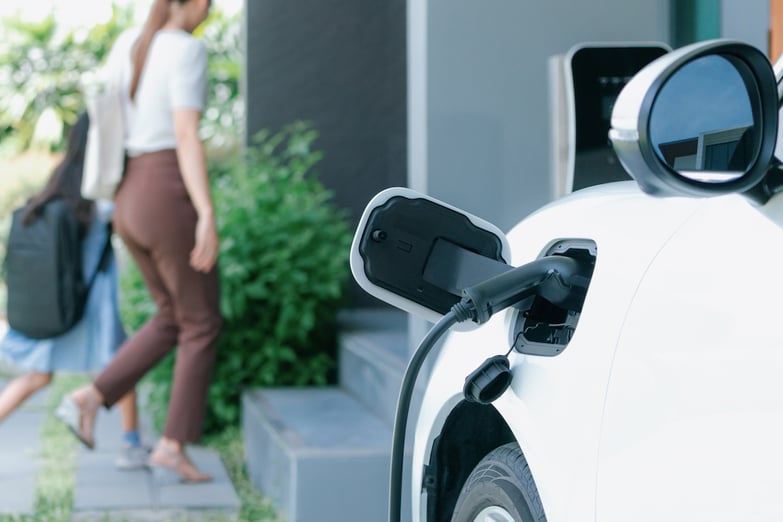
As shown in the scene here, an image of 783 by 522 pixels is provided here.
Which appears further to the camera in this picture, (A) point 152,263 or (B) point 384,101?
(B) point 384,101

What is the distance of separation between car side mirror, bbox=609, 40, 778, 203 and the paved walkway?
3396 mm

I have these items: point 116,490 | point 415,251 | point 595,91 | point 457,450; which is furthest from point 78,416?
point 415,251

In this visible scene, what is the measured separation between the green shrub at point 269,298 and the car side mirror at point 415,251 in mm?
3758

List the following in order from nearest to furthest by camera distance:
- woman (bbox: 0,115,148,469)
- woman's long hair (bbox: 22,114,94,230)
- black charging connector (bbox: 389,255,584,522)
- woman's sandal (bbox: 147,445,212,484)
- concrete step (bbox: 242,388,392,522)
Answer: black charging connector (bbox: 389,255,584,522), concrete step (bbox: 242,388,392,522), woman's sandal (bbox: 147,445,212,484), woman's long hair (bbox: 22,114,94,230), woman (bbox: 0,115,148,469)

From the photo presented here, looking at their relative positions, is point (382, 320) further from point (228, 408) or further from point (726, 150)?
point (726, 150)

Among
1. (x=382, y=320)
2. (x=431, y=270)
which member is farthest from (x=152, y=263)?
(x=431, y=270)

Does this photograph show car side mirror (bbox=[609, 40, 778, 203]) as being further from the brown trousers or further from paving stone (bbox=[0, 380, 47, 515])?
paving stone (bbox=[0, 380, 47, 515])

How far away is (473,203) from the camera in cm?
451

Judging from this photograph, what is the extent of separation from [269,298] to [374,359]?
976 millimetres

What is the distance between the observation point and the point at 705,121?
1380mm

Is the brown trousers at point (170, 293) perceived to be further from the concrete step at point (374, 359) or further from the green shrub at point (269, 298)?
the green shrub at point (269, 298)

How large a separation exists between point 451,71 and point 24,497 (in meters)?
2.49

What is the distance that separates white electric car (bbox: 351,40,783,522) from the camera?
4.29 feet

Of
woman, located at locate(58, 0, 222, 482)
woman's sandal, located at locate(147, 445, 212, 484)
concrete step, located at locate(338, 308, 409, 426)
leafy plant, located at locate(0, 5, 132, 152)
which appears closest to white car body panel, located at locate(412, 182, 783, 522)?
concrete step, located at locate(338, 308, 409, 426)
